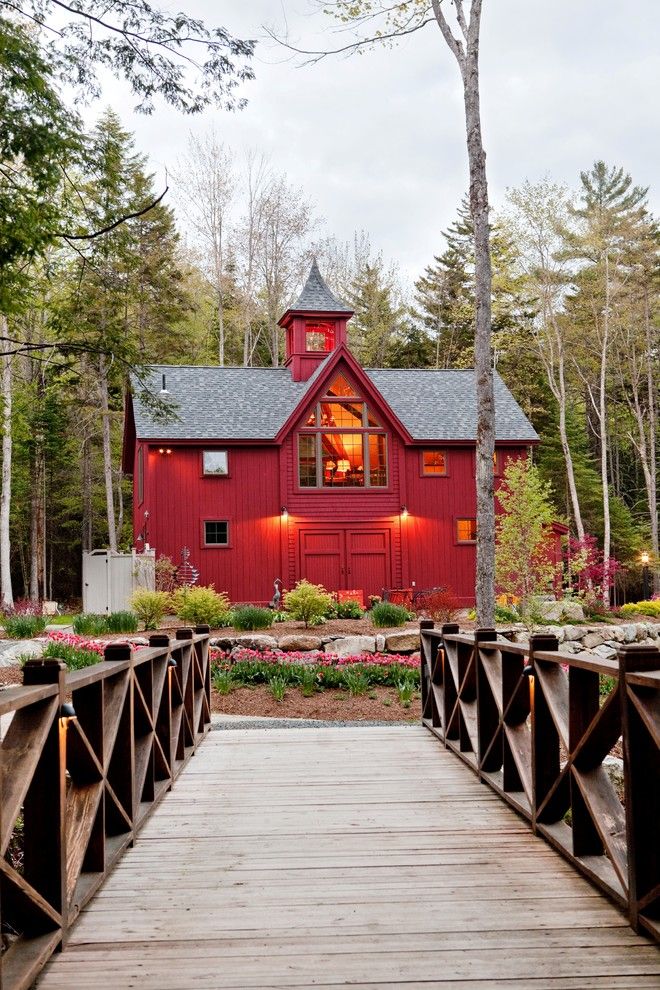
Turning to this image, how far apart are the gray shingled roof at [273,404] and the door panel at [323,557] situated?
2724 mm

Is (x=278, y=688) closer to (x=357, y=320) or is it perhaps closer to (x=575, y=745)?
→ (x=575, y=745)

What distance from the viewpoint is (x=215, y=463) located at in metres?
20.4

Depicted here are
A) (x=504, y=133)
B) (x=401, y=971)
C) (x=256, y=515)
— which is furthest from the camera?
(x=504, y=133)

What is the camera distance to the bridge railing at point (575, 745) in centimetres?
284

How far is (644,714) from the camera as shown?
2.76 m

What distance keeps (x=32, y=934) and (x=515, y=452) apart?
2009 centimetres

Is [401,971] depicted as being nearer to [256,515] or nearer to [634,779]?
[634,779]

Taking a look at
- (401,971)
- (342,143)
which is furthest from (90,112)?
(342,143)

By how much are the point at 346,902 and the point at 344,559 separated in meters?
17.2

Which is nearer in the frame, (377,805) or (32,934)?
(32,934)

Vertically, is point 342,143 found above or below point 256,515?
above

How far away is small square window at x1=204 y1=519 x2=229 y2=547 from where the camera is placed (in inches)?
796

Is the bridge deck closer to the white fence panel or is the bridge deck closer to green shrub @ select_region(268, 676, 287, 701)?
green shrub @ select_region(268, 676, 287, 701)

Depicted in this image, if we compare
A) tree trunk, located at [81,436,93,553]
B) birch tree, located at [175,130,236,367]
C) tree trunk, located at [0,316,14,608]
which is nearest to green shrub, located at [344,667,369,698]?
tree trunk, located at [0,316,14,608]
